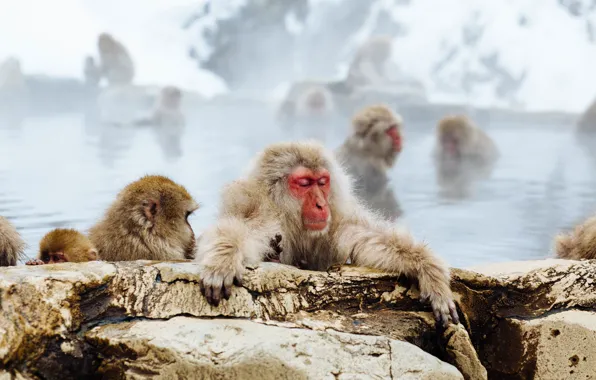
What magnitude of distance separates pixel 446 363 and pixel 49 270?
4.55 feet

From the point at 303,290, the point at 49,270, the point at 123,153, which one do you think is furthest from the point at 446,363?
the point at 123,153

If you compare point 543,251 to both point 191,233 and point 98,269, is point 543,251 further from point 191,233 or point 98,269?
point 98,269

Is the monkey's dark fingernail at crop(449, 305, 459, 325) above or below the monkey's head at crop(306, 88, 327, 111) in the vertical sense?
below

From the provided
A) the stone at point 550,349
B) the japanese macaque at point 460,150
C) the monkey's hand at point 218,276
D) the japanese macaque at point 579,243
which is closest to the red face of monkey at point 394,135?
the japanese macaque at point 460,150

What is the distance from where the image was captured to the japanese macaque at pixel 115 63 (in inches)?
588

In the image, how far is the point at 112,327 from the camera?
8.85ft

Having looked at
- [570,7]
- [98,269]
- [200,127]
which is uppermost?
[570,7]

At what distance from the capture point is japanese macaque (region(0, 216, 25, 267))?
3297 millimetres

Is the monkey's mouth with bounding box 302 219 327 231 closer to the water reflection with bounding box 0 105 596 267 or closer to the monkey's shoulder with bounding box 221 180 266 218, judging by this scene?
the monkey's shoulder with bounding box 221 180 266 218

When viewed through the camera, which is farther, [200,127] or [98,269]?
[200,127]

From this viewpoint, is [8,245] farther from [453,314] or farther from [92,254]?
[453,314]

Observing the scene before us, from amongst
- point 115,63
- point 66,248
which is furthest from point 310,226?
point 115,63

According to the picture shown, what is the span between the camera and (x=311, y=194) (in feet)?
11.2

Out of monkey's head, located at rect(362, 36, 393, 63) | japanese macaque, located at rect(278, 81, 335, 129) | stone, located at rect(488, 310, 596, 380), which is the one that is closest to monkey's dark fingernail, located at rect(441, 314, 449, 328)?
stone, located at rect(488, 310, 596, 380)
